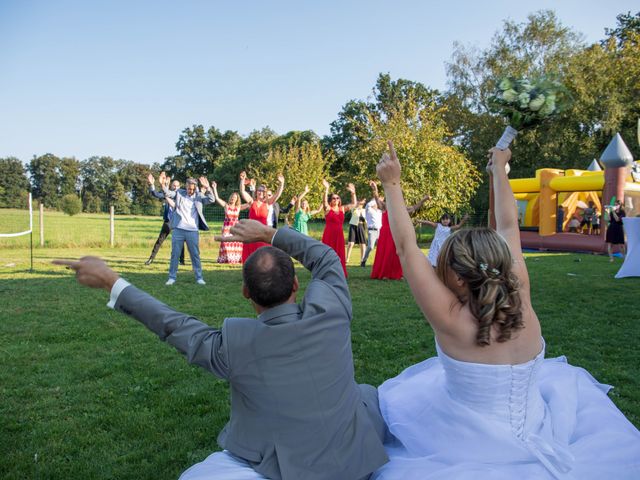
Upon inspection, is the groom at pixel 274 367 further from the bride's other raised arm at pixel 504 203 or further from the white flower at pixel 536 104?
the white flower at pixel 536 104

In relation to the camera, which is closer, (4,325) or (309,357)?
(309,357)

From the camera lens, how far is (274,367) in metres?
2.20

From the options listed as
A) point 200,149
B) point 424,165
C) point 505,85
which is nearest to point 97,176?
point 200,149

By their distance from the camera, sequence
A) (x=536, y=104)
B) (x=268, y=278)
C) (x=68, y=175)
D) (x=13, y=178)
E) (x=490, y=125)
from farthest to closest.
Result: 1. (x=68, y=175)
2. (x=13, y=178)
3. (x=490, y=125)
4. (x=536, y=104)
5. (x=268, y=278)

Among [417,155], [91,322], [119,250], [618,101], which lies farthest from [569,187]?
[91,322]

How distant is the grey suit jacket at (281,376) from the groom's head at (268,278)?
53mm

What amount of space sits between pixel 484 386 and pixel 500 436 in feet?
0.77

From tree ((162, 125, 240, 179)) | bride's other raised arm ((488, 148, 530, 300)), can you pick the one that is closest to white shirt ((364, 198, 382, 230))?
bride's other raised arm ((488, 148, 530, 300))

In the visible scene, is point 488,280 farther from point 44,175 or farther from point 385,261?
point 44,175

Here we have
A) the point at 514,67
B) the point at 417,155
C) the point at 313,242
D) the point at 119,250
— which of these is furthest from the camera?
the point at 514,67

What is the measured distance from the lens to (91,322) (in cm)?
751

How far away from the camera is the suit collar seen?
7.45 feet

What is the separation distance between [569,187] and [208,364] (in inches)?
919

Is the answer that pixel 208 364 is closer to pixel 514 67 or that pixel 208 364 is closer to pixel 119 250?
pixel 119 250
